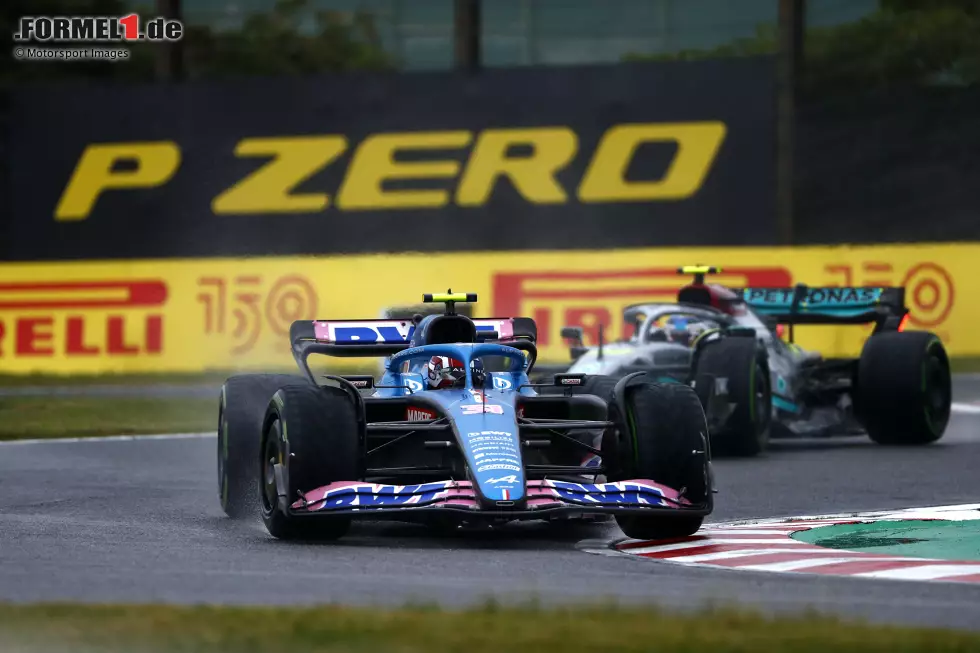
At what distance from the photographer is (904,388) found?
60.1 feet

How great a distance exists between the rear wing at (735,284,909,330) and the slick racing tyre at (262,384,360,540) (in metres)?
8.94

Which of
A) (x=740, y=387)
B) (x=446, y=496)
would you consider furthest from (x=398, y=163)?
(x=446, y=496)

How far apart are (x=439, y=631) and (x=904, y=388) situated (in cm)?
1168

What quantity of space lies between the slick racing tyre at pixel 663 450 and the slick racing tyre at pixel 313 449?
1552 mm

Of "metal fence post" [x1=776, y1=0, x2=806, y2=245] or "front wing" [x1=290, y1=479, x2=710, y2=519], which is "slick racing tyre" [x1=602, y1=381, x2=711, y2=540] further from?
"metal fence post" [x1=776, y1=0, x2=806, y2=245]

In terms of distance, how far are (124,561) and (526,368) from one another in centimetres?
332

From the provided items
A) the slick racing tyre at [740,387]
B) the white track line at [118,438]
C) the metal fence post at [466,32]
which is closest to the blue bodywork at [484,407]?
the slick racing tyre at [740,387]

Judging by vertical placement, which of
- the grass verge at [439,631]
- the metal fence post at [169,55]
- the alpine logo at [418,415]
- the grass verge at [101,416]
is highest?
the metal fence post at [169,55]

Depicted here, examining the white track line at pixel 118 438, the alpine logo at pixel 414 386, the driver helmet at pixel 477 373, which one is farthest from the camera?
the white track line at pixel 118 438

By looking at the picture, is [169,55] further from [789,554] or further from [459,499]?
[789,554]

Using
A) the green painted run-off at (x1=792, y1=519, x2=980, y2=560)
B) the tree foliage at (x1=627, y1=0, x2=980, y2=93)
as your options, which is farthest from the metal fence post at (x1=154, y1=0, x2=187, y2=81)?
the green painted run-off at (x1=792, y1=519, x2=980, y2=560)

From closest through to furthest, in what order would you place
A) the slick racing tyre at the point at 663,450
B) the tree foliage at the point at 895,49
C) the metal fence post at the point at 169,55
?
the slick racing tyre at the point at 663,450 → the metal fence post at the point at 169,55 → the tree foliage at the point at 895,49

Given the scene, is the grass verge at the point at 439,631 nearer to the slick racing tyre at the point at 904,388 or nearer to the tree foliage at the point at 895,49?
the slick racing tyre at the point at 904,388

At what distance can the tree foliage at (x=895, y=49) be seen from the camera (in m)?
48.8
